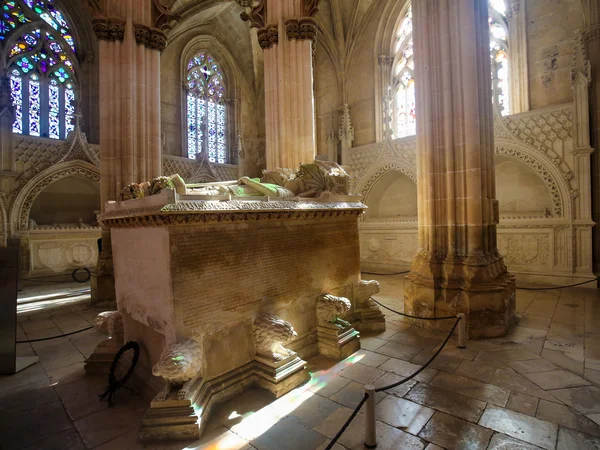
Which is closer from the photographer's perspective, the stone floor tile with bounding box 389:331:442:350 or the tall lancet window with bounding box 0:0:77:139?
the stone floor tile with bounding box 389:331:442:350

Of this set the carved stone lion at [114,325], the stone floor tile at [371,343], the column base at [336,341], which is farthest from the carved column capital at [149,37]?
the stone floor tile at [371,343]

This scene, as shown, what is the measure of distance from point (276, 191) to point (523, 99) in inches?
313

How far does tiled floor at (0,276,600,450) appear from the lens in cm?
232

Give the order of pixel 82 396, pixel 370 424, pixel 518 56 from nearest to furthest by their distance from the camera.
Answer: pixel 370 424 < pixel 82 396 < pixel 518 56

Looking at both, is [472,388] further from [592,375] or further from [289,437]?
[289,437]

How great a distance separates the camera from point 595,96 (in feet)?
23.8

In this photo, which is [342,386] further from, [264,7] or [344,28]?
[344,28]

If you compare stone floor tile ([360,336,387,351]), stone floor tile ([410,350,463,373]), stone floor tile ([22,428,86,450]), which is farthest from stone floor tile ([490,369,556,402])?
stone floor tile ([22,428,86,450])

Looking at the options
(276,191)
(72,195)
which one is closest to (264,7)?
(276,191)

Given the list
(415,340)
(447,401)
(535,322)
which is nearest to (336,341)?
(415,340)

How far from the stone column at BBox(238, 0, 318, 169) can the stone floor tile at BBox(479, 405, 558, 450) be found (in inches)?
192

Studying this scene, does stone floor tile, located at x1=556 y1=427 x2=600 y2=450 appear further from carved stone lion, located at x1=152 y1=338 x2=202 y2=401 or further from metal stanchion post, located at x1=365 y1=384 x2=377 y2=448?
carved stone lion, located at x1=152 y1=338 x2=202 y2=401

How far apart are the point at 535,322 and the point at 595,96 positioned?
5.85m

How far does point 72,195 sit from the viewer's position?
11.2m
